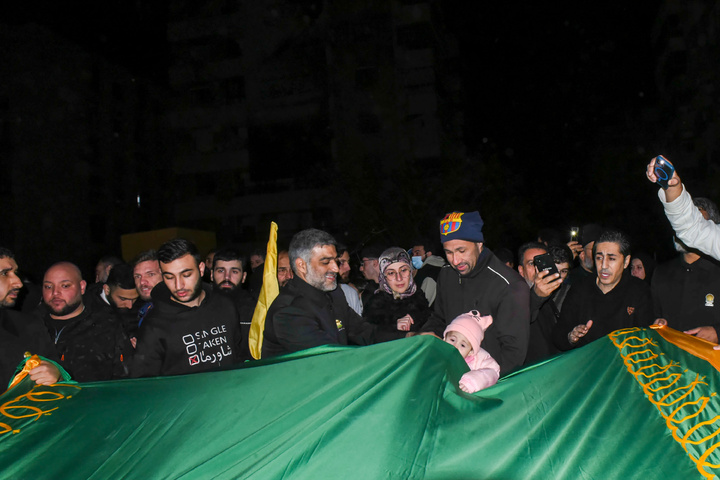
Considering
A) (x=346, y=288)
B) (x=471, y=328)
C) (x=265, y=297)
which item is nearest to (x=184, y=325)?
(x=265, y=297)

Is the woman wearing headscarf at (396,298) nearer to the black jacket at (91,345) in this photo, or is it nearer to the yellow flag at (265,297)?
the yellow flag at (265,297)

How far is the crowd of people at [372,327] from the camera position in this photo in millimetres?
4074

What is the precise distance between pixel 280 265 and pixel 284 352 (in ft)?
10.9

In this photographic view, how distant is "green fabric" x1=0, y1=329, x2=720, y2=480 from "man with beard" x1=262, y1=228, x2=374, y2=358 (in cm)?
30

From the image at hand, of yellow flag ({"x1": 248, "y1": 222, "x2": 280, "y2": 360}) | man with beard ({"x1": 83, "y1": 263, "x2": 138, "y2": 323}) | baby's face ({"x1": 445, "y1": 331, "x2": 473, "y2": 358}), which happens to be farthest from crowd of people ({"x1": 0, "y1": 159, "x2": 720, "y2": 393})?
man with beard ({"x1": 83, "y1": 263, "x2": 138, "y2": 323})

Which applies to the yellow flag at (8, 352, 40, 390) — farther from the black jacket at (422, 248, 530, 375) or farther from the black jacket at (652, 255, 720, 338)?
the black jacket at (652, 255, 720, 338)

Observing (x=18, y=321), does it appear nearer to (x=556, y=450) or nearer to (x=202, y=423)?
(x=202, y=423)

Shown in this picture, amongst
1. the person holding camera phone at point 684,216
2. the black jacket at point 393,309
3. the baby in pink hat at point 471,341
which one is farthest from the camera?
the black jacket at point 393,309

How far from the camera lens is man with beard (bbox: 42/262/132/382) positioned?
4.65 metres

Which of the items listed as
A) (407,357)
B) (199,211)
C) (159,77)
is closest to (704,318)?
(407,357)

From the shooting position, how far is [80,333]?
4898 mm

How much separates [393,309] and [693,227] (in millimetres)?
2869

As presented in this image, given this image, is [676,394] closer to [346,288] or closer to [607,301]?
[607,301]

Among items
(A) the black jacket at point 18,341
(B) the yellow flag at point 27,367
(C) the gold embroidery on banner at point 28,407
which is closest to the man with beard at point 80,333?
(A) the black jacket at point 18,341
